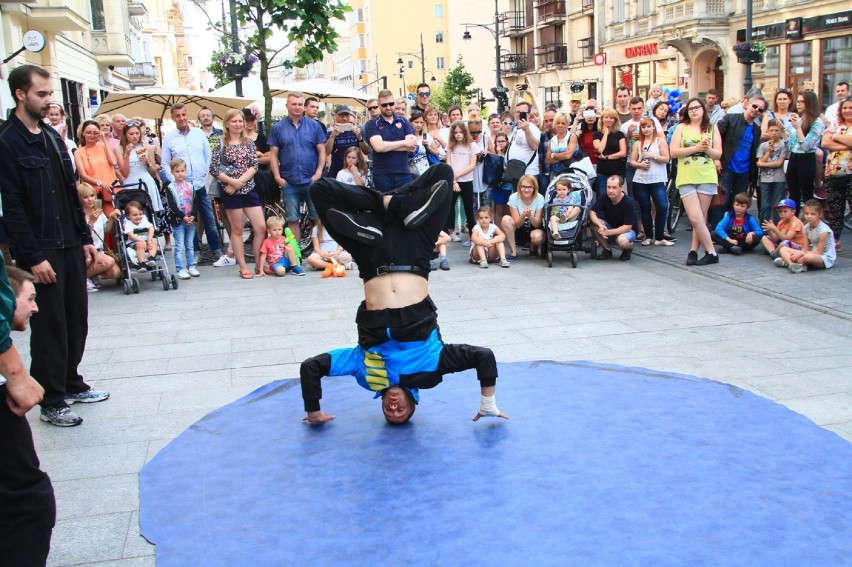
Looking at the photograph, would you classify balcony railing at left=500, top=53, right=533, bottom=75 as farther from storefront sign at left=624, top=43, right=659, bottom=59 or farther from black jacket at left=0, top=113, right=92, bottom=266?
black jacket at left=0, top=113, right=92, bottom=266

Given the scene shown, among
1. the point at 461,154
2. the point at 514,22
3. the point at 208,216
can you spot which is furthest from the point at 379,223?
the point at 514,22

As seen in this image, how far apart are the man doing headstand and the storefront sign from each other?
119ft

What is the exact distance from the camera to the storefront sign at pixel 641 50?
38.9 meters

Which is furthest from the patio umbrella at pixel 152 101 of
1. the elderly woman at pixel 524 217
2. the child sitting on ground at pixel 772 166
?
the child sitting on ground at pixel 772 166

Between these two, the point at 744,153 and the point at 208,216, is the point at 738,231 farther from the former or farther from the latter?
the point at 208,216

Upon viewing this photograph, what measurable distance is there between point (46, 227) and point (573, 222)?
21.3 feet

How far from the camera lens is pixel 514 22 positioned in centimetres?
6103

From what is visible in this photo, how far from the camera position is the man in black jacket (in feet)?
16.5

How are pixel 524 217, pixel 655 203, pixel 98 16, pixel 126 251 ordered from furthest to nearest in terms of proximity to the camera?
pixel 98 16 < pixel 655 203 < pixel 524 217 < pixel 126 251

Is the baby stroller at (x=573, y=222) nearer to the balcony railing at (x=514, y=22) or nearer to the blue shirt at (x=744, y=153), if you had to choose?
the blue shirt at (x=744, y=153)

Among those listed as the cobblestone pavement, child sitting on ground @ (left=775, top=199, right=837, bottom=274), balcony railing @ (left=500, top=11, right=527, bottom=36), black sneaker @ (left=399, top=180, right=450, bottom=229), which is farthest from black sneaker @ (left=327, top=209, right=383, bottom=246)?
balcony railing @ (left=500, top=11, right=527, bottom=36)

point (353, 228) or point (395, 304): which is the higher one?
point (353, 228)

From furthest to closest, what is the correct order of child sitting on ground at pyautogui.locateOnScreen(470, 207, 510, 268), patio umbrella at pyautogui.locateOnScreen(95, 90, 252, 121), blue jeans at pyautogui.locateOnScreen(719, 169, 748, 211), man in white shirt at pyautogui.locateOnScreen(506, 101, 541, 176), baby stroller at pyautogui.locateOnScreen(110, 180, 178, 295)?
patio umbrella at pyautogui.locateOnScreen(95, 90, 252, 121), man in white shirt at pyautogui.locateOnScreen(506, 101, 541, 176), blue jeans at pyautogui.locateOnScreen(719, 169, 748, 211), child sitting on ground at pyautogui.locateOnScreen(470, 207, 510, 268), baby stroller at pyautogui.locateOnScreen(110, 180, 178, 295)

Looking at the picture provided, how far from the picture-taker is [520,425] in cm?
502
